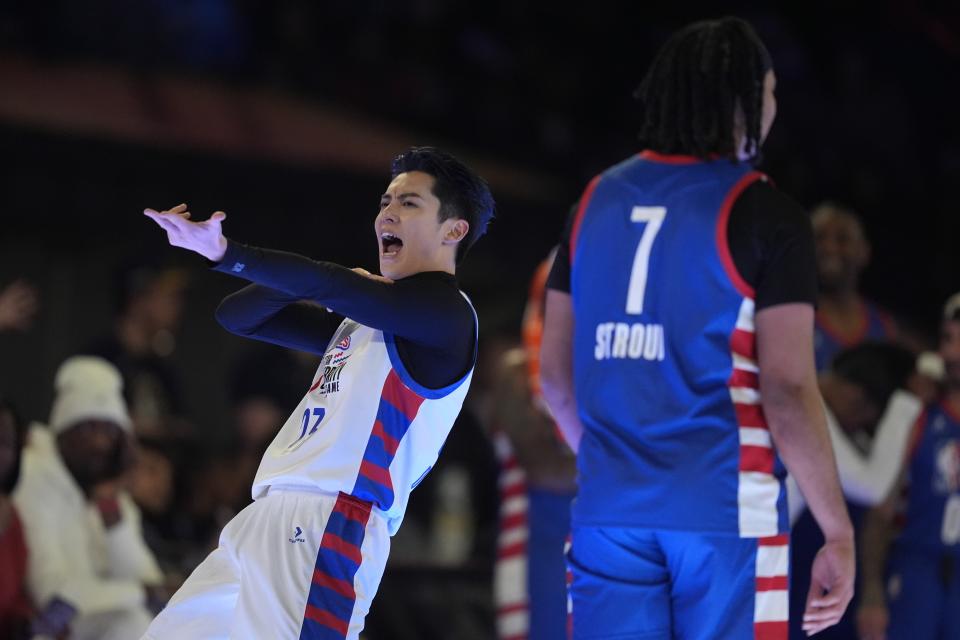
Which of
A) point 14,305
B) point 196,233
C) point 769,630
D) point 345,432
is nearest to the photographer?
point 196,233

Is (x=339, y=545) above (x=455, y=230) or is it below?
below

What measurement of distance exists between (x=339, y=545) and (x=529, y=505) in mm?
2320

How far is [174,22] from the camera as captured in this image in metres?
9.71

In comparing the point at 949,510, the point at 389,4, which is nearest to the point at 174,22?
the point at 389,4

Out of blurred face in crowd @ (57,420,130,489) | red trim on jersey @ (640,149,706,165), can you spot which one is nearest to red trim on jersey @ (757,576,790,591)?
red trim on jersey @ (640,149,706,165)

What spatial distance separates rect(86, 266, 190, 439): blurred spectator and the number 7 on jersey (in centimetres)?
428

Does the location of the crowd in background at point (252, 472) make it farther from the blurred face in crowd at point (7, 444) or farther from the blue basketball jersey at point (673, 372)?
the blue basketball jersey at point (673, 372)

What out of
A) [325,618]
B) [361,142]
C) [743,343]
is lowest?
[325,618]

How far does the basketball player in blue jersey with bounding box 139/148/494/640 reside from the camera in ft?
9.60

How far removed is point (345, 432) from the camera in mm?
3045

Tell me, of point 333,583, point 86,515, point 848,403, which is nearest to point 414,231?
point 333,583

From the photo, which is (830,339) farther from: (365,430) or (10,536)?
(10,536)

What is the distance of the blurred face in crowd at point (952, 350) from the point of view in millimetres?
4773

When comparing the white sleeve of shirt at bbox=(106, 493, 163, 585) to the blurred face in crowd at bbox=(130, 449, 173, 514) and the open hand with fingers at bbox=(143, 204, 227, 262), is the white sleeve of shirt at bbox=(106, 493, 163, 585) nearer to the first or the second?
the blurred face in crowd at bbox=(130, 449, 173, 514)
